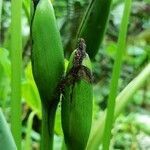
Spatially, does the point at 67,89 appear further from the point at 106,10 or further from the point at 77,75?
the point at 106,10

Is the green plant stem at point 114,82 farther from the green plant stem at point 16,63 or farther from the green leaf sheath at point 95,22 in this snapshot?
the green plant stem at point 16,63

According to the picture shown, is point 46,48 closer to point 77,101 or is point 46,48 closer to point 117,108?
point 77,101

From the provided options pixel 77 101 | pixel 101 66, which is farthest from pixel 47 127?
pixel 101 66

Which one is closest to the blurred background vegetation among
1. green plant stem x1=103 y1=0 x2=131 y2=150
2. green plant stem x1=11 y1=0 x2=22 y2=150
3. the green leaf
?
green plant stem x1=11 y1=0 x2=22 y2=150

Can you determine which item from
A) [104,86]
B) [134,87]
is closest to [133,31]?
[104,86]

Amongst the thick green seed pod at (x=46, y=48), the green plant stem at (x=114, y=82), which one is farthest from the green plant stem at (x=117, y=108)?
the thick green seed pod at (x=46, y=48)
